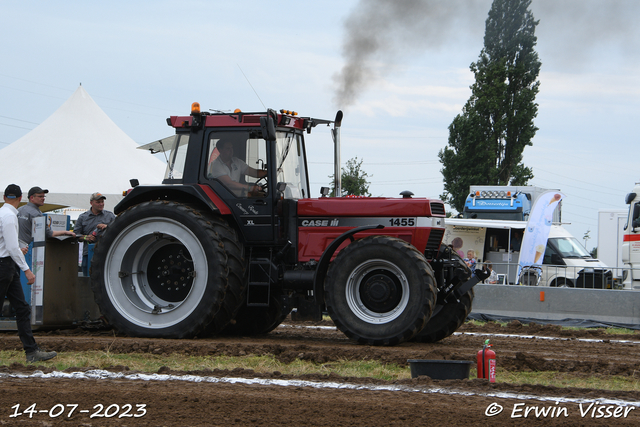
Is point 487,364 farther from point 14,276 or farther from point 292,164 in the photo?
point 14,276

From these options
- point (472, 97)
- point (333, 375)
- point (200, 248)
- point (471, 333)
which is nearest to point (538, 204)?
point (471, 333)

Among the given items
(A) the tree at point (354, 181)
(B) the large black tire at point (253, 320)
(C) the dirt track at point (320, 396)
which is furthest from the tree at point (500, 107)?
(C) the dirt track at point (320, 396)

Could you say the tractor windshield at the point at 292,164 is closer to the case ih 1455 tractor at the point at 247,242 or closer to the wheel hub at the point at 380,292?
the case ih 1455 tractor at the point at 247,242

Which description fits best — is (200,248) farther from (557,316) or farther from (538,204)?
(538,204)

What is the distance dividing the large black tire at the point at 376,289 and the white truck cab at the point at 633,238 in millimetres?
9624

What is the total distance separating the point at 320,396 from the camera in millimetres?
5160

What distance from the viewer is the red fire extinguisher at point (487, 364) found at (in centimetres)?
573

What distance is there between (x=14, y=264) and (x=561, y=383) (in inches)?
197

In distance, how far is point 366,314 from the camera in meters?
7.80

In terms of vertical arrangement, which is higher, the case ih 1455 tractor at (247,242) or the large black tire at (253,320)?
the case ih 1455 tractor at (247,242)

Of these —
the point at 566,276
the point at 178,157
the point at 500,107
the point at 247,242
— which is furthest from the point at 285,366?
the point at 500,107

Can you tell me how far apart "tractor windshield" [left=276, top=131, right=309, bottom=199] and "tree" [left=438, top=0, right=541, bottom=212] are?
89.6 ft

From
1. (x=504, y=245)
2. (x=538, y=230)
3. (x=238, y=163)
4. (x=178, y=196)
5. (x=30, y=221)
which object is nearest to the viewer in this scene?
(x=238, y=163)

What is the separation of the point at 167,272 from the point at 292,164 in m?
1.95
